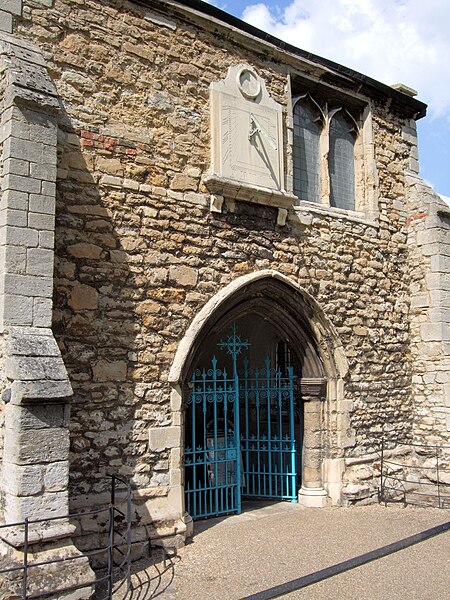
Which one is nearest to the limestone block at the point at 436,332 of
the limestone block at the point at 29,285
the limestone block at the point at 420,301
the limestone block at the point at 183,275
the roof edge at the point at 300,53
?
the limestone block at the point at 420,301

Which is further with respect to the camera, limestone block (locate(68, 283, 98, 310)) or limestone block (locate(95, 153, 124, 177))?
limestone block (locate(95, 153, 124, 177))

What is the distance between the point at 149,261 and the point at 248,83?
2641mm

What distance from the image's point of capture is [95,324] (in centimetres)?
569

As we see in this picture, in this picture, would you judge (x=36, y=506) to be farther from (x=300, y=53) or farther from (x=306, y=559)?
(x=300, y=53)

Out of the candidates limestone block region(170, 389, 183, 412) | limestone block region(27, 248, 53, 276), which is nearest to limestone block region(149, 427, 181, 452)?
limestone block region(170, 389, 183, 412)

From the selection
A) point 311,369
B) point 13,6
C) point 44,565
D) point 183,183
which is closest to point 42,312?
point 44,565

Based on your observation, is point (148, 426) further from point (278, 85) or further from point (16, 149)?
point (278, 85)

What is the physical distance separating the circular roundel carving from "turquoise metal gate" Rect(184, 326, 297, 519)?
288 centimetres

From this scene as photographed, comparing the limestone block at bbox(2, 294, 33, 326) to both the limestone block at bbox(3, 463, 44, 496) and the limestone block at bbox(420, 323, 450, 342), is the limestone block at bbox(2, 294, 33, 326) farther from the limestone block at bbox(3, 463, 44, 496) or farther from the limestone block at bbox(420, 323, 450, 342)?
the limestone block at bbox(420, 323, 450, 342)

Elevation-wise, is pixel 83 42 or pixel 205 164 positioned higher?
pixel 83 42

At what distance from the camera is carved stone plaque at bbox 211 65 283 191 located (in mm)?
6793

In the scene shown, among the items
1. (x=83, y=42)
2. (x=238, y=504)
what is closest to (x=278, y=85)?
(x=83, y=42)

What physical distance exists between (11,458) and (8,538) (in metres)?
0.55

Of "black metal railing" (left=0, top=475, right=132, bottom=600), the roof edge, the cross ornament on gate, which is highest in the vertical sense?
the roof edge
